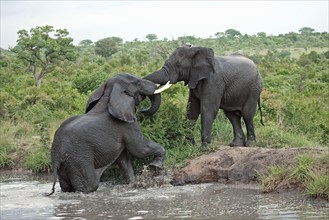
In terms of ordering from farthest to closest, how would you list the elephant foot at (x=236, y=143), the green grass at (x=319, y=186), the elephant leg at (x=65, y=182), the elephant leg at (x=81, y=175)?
the elephant foot at (x=236, y=143), the elephant leg at (x=65, y=182), the elephant leg at (x=81, y=175), the green grass at (x=319, y=186)

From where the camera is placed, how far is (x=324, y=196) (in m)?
7.91

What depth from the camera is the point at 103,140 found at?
9.12 metres

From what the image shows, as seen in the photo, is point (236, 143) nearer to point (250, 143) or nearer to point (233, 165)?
point (250, 143)

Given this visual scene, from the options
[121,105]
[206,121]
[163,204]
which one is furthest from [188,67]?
[163,204]

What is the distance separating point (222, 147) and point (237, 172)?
1066 mm

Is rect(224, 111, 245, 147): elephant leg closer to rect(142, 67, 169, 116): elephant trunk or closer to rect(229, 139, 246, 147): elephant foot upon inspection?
rect(229, 139, 246, 147): elephant foot

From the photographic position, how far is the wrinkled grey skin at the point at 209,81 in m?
10.4

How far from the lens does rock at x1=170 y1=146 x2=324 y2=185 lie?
30.6 ft

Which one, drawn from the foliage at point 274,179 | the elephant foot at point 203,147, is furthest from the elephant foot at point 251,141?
the foliage at point 274,179

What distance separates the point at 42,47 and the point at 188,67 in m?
23.1

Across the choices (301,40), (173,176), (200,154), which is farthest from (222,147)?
(301,40)

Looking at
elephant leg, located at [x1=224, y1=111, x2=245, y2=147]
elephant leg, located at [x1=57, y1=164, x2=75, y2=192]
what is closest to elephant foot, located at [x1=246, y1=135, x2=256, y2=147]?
elephant leg, located at [x1=224, y1=111, x2=245, y2=147]

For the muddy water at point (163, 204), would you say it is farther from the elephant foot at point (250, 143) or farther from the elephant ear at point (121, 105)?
the elephant foot at point (250, 143)

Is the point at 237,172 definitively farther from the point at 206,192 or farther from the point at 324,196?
the point at 324,196
